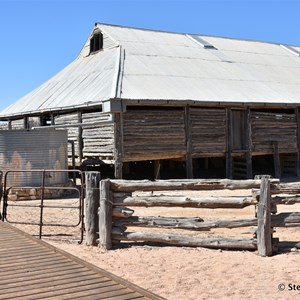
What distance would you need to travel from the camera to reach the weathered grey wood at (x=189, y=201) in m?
7.36

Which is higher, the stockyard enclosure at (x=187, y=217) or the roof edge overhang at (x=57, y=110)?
the roof edge overhang at (x=57, y=110)

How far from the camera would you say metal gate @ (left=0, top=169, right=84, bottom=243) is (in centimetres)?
863

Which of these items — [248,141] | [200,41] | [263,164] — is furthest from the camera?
[200,41]

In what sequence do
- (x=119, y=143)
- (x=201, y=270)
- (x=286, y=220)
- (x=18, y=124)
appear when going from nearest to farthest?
1. (x=201, y=270)
2. (x=286, y=220)
3. (x=119, y=143)
4. (x=18, y=124)

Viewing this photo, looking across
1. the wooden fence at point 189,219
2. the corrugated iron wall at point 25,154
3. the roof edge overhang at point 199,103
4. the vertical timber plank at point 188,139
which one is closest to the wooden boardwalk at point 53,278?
the wooden fence at point 189,219

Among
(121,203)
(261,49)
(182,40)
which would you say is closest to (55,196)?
(121,203)

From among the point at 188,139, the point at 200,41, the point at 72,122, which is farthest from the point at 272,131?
the point at 72,122

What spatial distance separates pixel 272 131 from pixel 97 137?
8.18m

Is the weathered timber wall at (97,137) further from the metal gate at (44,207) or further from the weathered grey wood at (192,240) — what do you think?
the weathered grey wood at (192,240)

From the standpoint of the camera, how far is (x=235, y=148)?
20.3 meters

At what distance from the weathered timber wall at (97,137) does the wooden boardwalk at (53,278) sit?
423 inches

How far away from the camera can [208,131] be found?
1934 centimetres

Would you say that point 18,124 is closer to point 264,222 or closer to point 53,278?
point 264,222

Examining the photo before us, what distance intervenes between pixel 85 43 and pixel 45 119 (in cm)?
495
